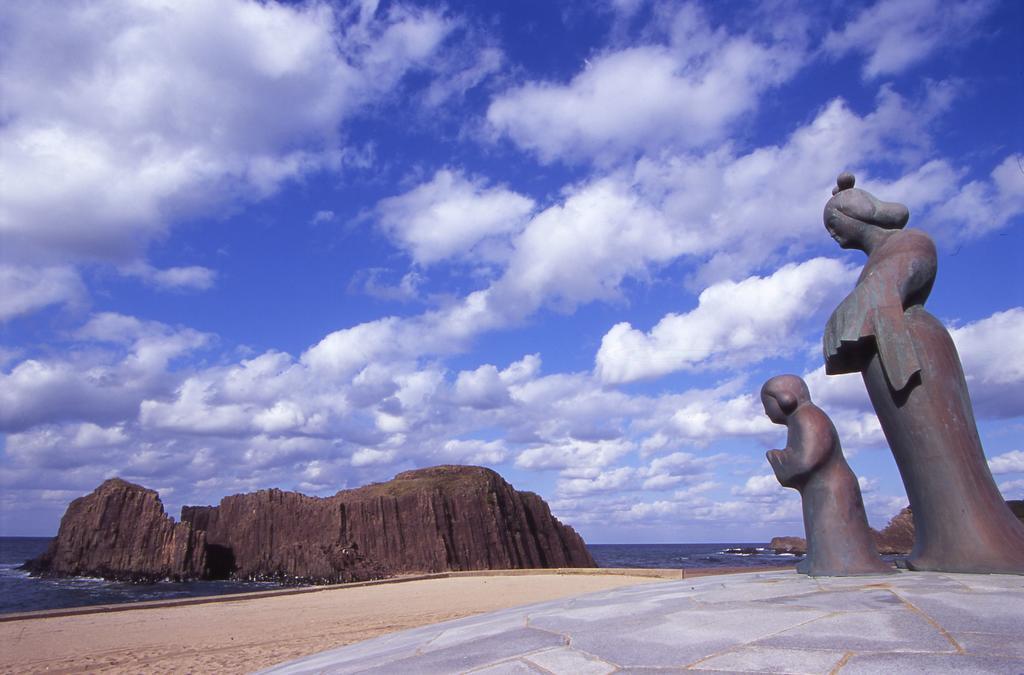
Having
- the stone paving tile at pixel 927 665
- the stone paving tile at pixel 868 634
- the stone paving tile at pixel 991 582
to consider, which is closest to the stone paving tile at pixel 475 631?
the stone paving tile at pixel 868 634

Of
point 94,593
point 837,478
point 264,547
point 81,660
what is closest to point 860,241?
point 837,478

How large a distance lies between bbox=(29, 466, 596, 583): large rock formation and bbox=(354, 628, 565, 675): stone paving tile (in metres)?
34.6

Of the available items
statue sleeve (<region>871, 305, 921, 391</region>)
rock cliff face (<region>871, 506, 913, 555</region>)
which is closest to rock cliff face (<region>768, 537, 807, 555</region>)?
rock cliff face (<region>871, 506, 913, 555</region>)

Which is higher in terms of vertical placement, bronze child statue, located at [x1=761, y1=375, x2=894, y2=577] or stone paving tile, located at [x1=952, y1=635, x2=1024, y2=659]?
bronze child statue, located at [x1=761, y1=375, x2=894, y2=577]

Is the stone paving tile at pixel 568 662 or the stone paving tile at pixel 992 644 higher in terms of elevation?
the stone paving tile at pixel 992 644

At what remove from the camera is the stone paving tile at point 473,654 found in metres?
3.66

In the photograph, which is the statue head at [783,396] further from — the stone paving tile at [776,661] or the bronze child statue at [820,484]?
the stone paving tile at [776,661]

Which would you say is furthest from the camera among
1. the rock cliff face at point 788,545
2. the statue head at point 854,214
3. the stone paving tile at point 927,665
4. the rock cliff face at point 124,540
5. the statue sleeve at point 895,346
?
the rock cliff face at point 788,545

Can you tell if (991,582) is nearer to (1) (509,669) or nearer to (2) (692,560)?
(1) (509,669)

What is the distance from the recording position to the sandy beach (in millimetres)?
8281

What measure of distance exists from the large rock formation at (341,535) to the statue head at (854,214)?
1339 inches

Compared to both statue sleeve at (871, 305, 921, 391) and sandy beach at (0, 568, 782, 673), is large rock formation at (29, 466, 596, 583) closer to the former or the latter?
sandy beach at (0, 568, 782, 673)

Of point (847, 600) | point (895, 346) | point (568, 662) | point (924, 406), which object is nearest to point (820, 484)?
point (924, 406)

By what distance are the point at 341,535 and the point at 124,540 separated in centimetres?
1724
